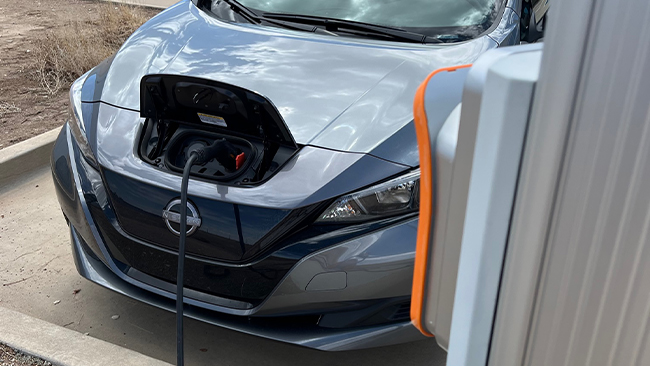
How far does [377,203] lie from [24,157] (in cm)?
284

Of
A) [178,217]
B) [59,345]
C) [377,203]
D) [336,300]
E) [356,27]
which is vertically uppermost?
[356,27]

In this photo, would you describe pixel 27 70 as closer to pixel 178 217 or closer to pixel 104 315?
pixel 104 315

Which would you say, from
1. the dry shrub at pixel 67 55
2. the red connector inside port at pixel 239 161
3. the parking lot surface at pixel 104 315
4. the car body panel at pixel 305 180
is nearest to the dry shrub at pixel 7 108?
the dry shrub at pixel 67 55

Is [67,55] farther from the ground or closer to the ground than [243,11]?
closer to the ground

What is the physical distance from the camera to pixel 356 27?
2740mm

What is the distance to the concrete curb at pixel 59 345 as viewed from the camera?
2.17m

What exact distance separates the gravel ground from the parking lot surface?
0.97ft

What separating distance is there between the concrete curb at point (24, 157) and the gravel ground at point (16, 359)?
176cm

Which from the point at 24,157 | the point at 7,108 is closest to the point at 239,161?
the point at 24,157

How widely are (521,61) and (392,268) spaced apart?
1254 mm

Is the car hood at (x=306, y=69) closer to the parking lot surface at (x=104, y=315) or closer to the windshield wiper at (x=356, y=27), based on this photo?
the windshield wiper at (x=356, y=27)

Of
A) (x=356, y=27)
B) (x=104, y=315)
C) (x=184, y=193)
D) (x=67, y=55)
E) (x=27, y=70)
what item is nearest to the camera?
(x=184, y=193)

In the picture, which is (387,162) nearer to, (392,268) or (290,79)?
(392,268)

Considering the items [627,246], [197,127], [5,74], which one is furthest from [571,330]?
[5,74]
